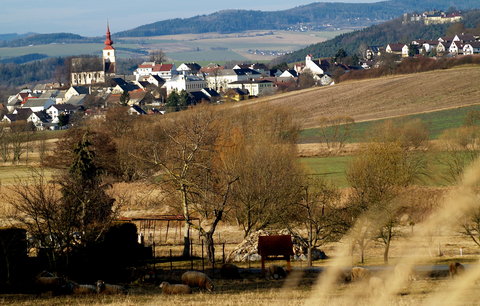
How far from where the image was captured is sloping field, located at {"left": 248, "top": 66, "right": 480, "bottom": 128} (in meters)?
103

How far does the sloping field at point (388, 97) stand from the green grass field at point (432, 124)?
191 inches

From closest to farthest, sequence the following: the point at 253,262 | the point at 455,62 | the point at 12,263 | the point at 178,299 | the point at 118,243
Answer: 1. the point at 178,299
2. the point at 12,263
3. the point at 118,243
4. the point at 253,262
5. the point at 455,62

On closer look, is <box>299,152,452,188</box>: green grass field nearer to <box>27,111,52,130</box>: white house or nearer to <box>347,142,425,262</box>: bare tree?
<box>347,142,425,262</box>: bare tree

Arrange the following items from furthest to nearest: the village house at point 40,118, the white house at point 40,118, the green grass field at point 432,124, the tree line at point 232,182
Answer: the white house at point 40,118 < the village house at point 40,118 < the green grass field at point 432,124 < the tree line at point 232,182

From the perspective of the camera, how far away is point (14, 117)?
17538 centimetres

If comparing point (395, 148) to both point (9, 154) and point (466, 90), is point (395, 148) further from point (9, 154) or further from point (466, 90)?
point (466, 90)

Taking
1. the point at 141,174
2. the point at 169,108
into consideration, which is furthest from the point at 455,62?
the point at 141,174

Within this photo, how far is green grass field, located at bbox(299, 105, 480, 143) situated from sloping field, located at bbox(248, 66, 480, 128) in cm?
484

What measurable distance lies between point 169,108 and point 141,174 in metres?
91.4

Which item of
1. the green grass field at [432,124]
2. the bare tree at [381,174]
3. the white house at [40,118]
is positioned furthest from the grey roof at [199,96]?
the bare tree at [381,174]

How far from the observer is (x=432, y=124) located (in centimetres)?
8475

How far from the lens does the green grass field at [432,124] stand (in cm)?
7906

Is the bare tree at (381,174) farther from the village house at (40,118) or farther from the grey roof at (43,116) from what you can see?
the grey roof at (43,116)

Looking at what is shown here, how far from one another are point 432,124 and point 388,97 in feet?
98.1
